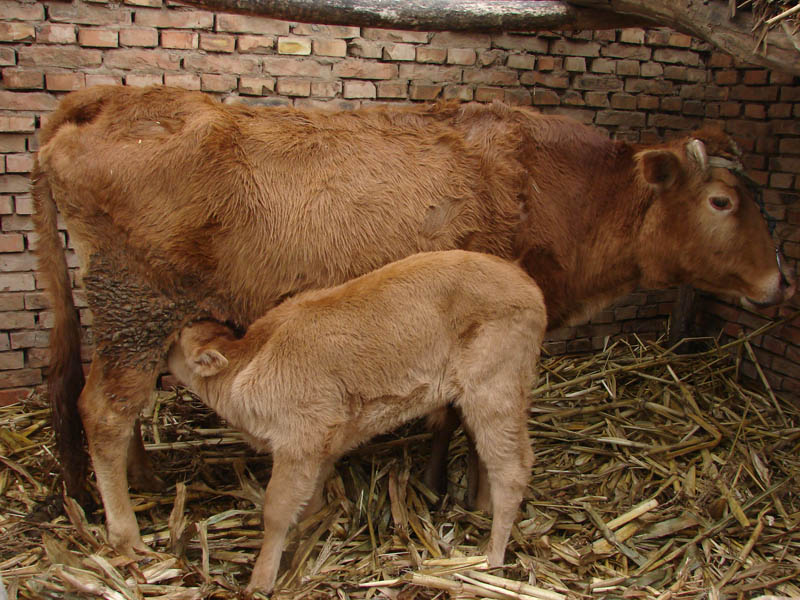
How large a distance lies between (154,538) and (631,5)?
14.0ft

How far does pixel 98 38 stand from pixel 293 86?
1.38 m

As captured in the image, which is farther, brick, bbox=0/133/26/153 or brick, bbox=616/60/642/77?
brick, bbox=616/60/642/77

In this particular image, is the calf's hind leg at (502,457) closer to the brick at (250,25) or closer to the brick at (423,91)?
the brick at (423,91)

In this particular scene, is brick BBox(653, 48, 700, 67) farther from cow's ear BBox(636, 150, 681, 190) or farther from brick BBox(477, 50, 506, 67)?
cow's ear BBox(636, 150, 681, 190)

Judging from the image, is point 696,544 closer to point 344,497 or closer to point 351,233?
point 344,497

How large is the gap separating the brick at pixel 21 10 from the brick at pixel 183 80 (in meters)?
0.88

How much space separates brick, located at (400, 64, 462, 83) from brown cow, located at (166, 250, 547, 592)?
2.39 m

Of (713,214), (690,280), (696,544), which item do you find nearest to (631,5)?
(713,214)

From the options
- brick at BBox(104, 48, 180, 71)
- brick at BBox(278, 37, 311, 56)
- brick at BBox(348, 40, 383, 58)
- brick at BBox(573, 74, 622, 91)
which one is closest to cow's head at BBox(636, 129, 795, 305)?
brick at BBox(573, 74, 622, 91)

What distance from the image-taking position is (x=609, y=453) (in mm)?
4566

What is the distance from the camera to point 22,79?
4.39 m

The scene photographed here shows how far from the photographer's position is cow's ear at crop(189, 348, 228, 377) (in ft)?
10.0

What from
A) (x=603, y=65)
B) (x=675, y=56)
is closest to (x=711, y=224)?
(x=603, y=65)

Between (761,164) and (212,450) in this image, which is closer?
(212,450)
